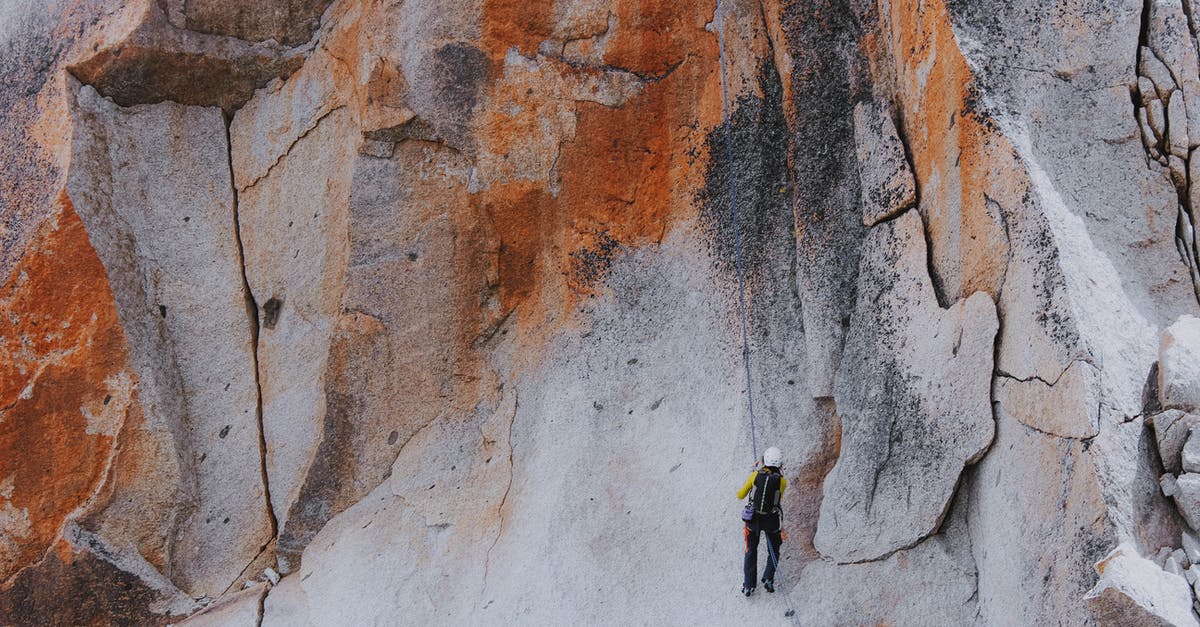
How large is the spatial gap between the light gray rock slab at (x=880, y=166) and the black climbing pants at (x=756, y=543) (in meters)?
1.63

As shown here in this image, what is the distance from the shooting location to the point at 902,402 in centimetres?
519

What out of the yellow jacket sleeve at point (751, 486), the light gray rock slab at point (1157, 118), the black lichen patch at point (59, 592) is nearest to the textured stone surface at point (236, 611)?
the black lichen patch at point (59, 592)

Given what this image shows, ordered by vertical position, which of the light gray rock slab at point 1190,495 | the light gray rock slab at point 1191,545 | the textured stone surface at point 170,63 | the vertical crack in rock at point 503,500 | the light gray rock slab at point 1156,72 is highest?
the light gray rock slab at point 1156,72

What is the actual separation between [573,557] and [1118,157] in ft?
11.0

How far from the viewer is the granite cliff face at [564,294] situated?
4797 millimetres

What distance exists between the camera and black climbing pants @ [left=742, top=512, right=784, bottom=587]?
17.0 feet

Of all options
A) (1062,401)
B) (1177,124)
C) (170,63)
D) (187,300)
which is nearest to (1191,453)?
(1062,401)

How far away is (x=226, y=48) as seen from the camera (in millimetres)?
7219

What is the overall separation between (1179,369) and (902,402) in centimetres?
129

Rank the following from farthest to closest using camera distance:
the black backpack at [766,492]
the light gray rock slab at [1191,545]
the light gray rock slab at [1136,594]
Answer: the black backpack at [766,492], the light gray rock slab at [1191,545], the light gray rock slab at [1136,594]

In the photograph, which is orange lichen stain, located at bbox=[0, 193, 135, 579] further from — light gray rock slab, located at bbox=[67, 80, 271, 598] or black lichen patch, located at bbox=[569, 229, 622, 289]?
black lichen patch, located at bbox=[569, 229, 622, 289]

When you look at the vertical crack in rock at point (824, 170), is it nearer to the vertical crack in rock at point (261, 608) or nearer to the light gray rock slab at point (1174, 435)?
the light gray rock slab at point (1174, 435)

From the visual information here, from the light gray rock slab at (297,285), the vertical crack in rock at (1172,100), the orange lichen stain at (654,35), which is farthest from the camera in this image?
the light gray rock slab at (297,285)

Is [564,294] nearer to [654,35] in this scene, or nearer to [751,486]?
[654,35]
